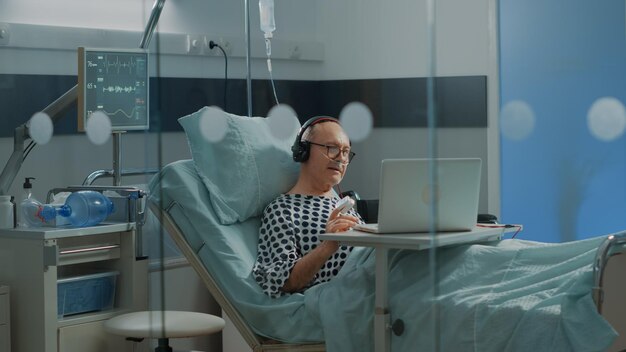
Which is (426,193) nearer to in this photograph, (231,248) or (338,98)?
(338,98)

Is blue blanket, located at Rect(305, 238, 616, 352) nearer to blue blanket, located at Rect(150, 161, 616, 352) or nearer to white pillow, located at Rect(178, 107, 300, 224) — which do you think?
blue blanket, located at Rect(150, 161, 616, 352)

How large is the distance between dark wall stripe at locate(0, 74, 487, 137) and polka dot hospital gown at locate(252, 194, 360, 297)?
1.03ft

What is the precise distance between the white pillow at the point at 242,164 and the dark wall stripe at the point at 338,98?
38 mm

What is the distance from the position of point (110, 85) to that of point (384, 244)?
4.10 feet

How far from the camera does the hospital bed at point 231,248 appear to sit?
2.21 metres

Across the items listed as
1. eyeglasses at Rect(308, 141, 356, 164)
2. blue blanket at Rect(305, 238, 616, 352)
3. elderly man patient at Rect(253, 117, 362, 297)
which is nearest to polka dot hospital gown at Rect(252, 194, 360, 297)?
elderly man patient at Rect(253, 117, 362, 297)

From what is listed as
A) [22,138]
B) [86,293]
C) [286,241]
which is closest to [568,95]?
[286,241]

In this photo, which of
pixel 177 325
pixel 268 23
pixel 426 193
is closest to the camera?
pixel 426 193

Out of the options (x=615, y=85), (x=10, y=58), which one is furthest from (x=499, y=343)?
(x=10, y=58)

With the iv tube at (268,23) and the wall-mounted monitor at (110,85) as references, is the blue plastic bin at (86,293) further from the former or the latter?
the iv tube at (268,23)

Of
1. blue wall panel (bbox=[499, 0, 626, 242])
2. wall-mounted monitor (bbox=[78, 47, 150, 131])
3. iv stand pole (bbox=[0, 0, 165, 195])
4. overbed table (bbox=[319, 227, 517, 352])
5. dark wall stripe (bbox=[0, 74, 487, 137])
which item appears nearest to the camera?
dark wall stripe (bbox=[0, 74, 487, 137])

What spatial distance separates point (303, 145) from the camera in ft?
6.54

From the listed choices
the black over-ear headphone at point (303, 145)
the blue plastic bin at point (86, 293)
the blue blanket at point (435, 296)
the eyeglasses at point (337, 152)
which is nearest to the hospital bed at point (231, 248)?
the blue blanket at point (435, 296)

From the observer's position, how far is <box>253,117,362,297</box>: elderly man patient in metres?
1.91
